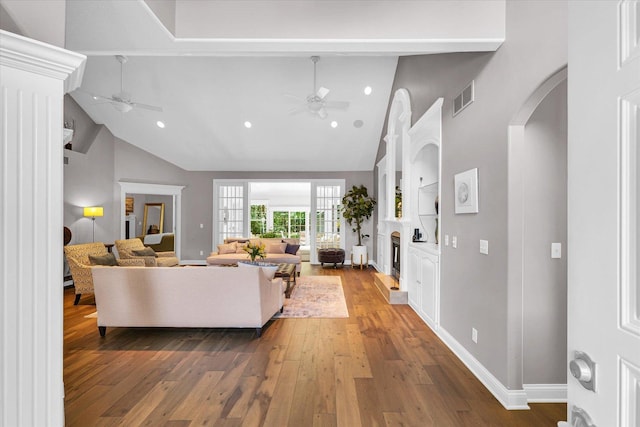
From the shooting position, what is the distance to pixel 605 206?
27.7 inches

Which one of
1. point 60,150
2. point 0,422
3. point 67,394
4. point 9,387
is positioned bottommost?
point 67,394

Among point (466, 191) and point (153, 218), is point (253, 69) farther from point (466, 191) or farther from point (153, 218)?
point (153, 218)

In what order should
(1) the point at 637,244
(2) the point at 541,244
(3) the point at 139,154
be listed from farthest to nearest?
(3) the point at 139,154
(2) the point at 541,244
(1) the point at 637,244

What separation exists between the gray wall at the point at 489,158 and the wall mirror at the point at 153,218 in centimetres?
1063

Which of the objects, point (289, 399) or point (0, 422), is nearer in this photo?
point (0, 422)

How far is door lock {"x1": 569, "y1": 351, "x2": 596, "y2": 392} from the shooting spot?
28.5 inches

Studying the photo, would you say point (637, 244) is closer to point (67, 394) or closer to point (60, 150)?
point (60, 150)

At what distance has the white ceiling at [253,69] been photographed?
2582 millimetres

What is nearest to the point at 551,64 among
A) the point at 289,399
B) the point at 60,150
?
the point at 60,150

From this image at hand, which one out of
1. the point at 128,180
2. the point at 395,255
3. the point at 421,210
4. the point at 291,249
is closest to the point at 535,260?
the point at 421,210

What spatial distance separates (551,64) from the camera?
82.8 inches

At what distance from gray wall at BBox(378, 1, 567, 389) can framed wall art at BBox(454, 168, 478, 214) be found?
0.06 meters

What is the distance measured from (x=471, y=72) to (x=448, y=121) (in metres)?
0.61

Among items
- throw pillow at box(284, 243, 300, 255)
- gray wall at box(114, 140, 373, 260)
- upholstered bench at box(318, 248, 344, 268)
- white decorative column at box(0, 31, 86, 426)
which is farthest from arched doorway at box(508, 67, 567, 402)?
gray wall at box(114, 140, 373, 260)
